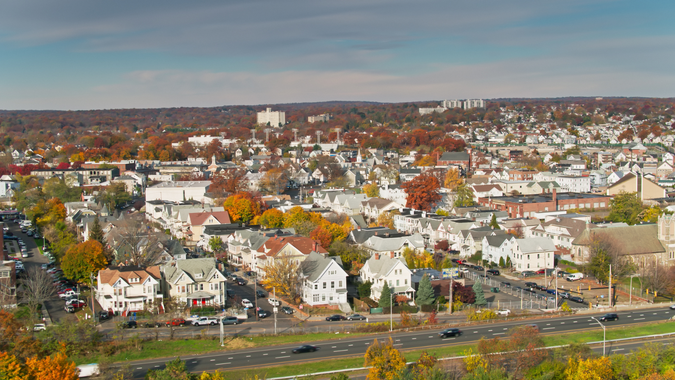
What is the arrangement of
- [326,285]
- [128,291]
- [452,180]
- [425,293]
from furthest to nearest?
[452,180], [326,285], [425,293], [128,291]

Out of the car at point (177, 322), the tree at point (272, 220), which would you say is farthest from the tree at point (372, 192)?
the car at point (177, 322)

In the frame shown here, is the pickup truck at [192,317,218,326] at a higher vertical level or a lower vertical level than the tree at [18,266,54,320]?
lower

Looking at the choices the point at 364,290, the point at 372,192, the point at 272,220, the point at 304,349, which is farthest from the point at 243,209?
the point at 304,349

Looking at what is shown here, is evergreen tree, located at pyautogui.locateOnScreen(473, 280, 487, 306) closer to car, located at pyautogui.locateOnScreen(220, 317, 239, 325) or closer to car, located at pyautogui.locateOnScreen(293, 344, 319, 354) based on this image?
car, located at pyautogui.locateOnScreen(293, 344, 319, 354)

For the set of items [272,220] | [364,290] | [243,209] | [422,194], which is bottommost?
[364,290]

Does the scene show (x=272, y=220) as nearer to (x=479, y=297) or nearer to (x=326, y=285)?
(x=326, y=285)

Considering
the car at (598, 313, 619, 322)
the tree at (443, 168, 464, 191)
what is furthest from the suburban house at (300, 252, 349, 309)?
the tree at (443, 168, 464, 191)

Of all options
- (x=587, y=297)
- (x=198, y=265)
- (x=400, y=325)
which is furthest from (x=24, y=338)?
(x=587, y=297)
